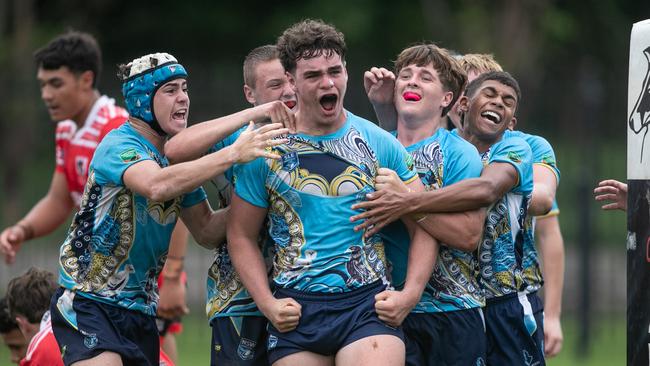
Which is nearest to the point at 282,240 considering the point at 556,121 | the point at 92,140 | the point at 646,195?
the point at 646,195

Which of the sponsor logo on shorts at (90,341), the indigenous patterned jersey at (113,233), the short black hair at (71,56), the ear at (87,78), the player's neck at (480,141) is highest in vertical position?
the short black hair at (71,56)

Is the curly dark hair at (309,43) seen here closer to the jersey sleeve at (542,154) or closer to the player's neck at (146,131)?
the player's neck at (146,131)

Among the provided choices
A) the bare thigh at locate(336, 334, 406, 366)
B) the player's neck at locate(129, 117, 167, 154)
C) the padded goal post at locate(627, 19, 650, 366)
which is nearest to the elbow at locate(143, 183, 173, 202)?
the player's neck at locate(129, 117, 167, 154)

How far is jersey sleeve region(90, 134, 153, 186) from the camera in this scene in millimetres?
5473

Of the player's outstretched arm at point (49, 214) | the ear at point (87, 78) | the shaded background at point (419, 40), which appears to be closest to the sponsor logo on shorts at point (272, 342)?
the player's outstretched arm at point (49, 214)

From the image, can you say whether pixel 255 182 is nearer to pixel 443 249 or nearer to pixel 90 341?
pixel 443 249

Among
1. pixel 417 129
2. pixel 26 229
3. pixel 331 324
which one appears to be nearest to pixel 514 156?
pixel 417 129

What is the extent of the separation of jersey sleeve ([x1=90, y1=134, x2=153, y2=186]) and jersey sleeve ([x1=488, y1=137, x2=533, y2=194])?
1.70m

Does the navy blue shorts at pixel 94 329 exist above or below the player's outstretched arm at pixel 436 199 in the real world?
below

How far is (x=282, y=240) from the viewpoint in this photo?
5.38 meters

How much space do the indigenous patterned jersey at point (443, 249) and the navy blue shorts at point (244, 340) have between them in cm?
69

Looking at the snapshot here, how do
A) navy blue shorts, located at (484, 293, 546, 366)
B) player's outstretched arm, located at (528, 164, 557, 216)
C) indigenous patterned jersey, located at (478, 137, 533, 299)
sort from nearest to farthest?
indigenous patterned jersey, located at (478, 137, 533, 299)
navy blue shorts, located at (484, 293, 546, 366)
player's outstretched arm, located at (528, 164, 557, 216)

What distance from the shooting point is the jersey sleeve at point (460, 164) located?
5617 millimetres

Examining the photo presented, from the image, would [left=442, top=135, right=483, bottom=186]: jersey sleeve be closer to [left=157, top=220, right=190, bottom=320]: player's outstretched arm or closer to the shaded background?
[left=157, top=220, right=190, bottom=320]: player's outstretched arm
